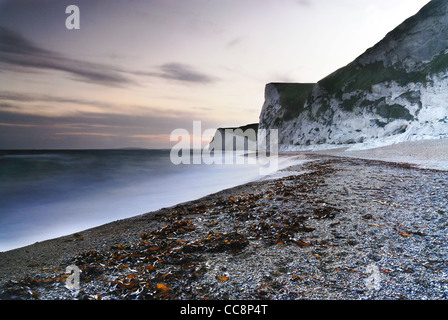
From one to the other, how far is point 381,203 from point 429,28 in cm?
4110

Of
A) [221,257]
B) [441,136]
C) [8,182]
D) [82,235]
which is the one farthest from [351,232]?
[441,136]

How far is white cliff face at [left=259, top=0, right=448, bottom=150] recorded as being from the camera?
27.6m

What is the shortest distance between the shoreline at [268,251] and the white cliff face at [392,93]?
85.4 ft

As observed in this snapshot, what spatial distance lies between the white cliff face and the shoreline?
1025 inches

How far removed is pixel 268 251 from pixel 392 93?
39041 mm

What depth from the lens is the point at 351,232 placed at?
169 inches

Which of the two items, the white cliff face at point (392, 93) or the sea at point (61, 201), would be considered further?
the white cliff face at point (392, 93)

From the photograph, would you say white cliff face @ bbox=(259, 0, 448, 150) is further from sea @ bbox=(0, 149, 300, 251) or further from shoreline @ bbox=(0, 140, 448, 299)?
sea @ bbox=(0, 149, 300, 251)

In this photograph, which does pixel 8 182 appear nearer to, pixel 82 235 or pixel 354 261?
pixel 82 235

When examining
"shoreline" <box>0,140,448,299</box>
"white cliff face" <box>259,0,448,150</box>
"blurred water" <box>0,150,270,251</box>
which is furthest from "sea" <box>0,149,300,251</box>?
→ "white cliff face" <box>259,0,448,150</box>

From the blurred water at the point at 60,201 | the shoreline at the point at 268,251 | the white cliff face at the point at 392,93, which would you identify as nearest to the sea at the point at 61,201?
the blurred water at the point at 60,201

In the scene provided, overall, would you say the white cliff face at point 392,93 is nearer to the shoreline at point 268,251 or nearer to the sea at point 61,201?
the shoreline at point 268,251

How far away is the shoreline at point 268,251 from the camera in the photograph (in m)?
2.82

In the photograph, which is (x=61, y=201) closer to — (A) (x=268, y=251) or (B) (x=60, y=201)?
(B) (x=60, y=201)
